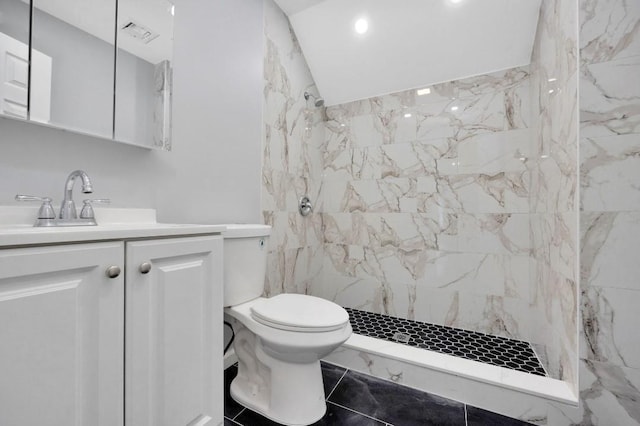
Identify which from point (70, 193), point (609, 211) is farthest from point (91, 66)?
point (609, 211)

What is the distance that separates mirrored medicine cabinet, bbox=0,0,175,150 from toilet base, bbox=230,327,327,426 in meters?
1.07

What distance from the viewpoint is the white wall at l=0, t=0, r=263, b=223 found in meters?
0.95

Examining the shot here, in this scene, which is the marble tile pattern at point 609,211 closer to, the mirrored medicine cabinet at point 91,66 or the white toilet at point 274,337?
the white toilet at point 274,337

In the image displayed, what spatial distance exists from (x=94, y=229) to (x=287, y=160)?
147 centimetres

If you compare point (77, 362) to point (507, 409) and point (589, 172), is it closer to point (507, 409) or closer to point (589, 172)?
point (507, 409)

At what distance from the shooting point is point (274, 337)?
113 cm

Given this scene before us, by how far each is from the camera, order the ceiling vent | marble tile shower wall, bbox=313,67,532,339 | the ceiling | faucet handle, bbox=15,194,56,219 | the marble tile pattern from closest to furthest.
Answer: faucet handle, bbox=15,194,56,219 < the marble tile pattern < the ceiling vent < the ceiling < marble tile shower wall, bbox=313,67,532,339

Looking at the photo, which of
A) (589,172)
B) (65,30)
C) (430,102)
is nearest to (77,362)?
(65,30)

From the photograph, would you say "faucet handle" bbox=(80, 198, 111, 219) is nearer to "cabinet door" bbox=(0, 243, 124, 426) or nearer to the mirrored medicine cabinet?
the mirrored medicine cabinet

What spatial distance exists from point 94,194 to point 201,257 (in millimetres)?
509

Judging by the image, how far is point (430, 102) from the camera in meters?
2.11

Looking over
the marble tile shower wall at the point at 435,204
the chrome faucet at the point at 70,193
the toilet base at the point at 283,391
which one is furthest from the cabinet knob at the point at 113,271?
the marble tile shower wall at the point at 435,204

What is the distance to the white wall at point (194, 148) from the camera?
946 millimetres

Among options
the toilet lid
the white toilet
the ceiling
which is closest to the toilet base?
the white toilet
